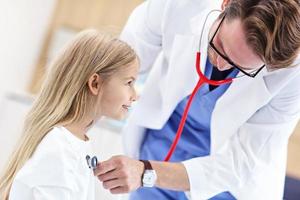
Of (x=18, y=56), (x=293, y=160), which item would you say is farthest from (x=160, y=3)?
(x=18, y=56)

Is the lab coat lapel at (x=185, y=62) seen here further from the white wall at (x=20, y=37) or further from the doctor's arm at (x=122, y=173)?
the white wall at (x=20, y=37)

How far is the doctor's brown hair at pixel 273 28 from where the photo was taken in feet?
3.66

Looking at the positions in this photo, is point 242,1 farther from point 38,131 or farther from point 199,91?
point 38,131

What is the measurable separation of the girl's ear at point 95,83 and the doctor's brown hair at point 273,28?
0.45 meters

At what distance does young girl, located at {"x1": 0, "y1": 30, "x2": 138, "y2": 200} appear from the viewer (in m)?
1.22

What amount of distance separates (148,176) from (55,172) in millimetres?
317

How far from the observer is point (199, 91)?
1560 millimetres

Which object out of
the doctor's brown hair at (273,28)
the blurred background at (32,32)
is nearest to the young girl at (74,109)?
the doctor's brown hair at (273,28)

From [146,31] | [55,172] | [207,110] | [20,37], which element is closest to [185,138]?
[207,110]

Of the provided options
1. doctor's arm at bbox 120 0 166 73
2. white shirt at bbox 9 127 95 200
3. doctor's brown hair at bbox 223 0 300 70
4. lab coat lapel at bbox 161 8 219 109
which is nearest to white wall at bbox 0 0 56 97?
doctor's arm at bbox 120 0 166 73

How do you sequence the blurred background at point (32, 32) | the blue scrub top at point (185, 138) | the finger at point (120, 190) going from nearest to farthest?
the finger at point (120, 190), the blue scrub top at point (185, 138), the blurred background at point (32, 32)

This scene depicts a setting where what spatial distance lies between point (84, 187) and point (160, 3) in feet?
2.21

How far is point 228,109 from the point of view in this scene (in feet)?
5.00

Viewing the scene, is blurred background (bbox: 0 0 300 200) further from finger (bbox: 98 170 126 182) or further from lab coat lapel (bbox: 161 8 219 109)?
finger (bbox: 98 170 126 182)
